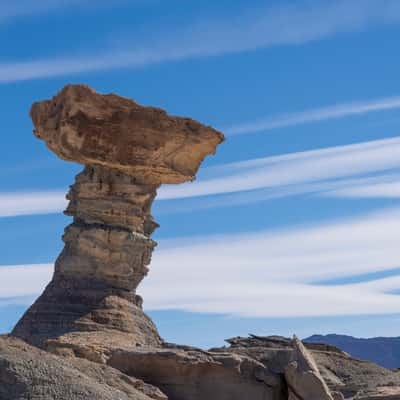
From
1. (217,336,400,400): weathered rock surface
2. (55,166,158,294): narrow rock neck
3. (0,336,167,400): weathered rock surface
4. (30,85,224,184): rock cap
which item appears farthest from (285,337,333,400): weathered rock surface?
(30,85,224,184): rock cap

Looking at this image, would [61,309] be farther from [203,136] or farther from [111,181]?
[203,136]

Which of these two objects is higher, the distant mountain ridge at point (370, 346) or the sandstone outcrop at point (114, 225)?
the distant mountain ridge at point (370, 346)

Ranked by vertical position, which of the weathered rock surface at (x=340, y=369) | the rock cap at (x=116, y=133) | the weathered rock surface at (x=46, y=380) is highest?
the rock cap at (x=116, y=133)

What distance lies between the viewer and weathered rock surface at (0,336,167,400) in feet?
42.0

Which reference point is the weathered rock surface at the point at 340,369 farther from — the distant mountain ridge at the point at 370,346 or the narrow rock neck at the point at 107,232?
the distant mountain ridge at the point at 370,346

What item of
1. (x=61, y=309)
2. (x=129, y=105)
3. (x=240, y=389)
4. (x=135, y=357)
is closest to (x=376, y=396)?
(x=240, y=389)

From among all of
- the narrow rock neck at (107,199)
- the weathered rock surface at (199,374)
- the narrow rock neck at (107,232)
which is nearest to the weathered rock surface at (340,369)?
the weathered rock surface at (199,374)

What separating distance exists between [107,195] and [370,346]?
102 metres

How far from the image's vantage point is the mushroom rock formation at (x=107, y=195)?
2600cm

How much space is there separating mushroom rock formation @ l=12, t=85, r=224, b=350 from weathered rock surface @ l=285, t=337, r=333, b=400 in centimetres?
735

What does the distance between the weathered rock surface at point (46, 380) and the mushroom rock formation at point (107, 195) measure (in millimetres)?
10856

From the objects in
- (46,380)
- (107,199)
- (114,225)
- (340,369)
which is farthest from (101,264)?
(46,380)

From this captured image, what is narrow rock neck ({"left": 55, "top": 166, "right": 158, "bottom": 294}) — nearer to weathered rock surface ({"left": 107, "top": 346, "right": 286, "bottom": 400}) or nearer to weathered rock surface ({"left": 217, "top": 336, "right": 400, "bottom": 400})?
weathered rock surface ({"left": 217, "top": 336, "right": 400, "bottom": 400})

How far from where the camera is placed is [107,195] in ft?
89.1
